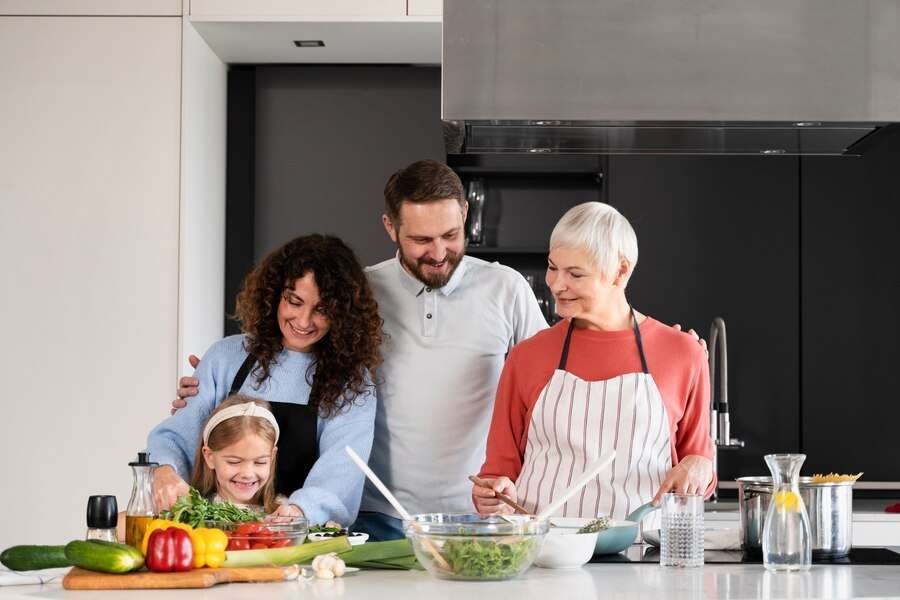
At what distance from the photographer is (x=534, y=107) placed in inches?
96.0

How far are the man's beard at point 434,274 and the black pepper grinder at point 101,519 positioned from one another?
99 cm

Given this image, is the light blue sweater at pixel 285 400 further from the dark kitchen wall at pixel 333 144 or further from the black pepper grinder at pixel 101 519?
the dark kitchen wall at pixel 333 144

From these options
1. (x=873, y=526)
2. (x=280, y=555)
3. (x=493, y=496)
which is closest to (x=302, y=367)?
(x=493, y=496)

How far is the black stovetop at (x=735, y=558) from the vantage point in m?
2.18

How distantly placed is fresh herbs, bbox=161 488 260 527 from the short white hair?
2.95 feet

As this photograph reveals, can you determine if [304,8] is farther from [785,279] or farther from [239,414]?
[785,279]

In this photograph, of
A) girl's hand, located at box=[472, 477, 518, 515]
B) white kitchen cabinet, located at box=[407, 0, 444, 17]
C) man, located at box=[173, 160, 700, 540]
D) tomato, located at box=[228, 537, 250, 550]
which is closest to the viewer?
tomato, located at box=[228, 537, 250, 550]

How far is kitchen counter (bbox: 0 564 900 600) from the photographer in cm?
181

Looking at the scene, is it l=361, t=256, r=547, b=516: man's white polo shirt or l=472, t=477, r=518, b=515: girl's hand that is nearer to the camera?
l=472, t=477, r=518, b=515: girl's hand

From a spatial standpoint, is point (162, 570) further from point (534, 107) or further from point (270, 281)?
point (534, 107)

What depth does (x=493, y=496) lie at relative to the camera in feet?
7.88

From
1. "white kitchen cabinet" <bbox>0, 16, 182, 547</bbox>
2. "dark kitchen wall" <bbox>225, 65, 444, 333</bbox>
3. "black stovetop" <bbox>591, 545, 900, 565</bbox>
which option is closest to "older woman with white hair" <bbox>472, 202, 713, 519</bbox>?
"black stovetop" <bbox>591, 545, 900, 565</bbox>

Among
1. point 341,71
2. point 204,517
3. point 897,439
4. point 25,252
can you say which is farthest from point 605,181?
point 204,517

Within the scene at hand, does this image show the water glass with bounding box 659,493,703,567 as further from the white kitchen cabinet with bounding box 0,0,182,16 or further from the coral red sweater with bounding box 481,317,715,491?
the white kitchen cabinet with bounding box 0,0,182,16
